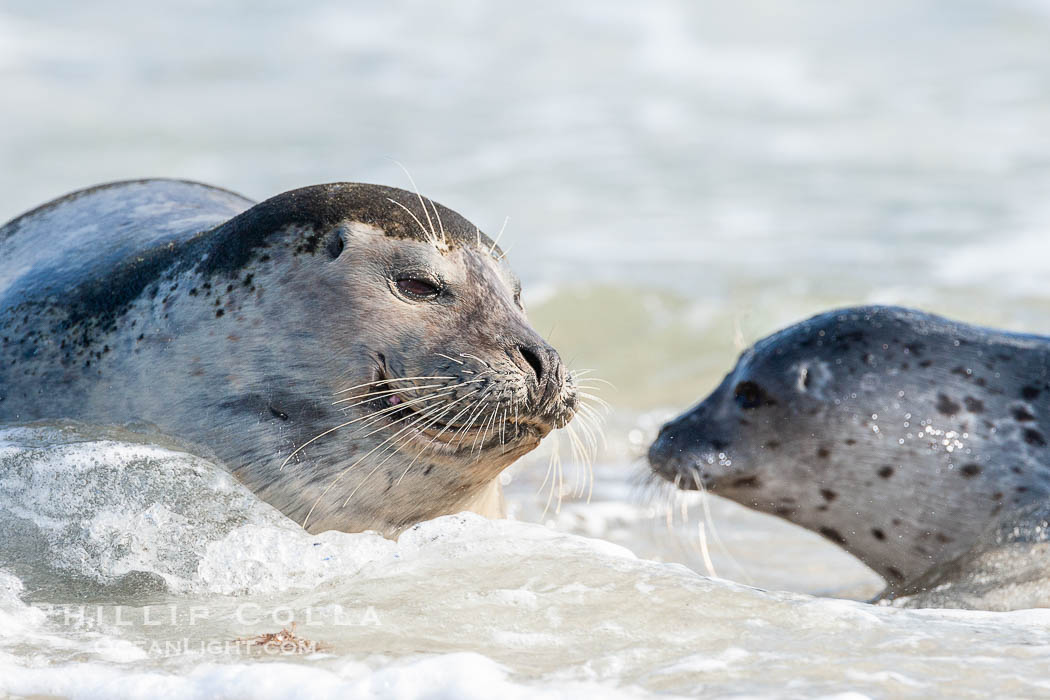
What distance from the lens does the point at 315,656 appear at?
8.64 ft

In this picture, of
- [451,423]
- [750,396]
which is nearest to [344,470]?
[451,423]

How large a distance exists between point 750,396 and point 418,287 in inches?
80.4

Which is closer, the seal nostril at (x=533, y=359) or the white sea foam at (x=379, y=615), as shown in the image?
the white sea foam at (x=379, y=615)

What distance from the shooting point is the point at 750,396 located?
16.7ft

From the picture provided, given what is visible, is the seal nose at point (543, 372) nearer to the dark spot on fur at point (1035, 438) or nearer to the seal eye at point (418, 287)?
the seal eye at point (418, 287)

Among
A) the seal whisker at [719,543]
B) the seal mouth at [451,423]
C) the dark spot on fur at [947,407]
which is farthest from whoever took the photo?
the seal whisker at [719,543]

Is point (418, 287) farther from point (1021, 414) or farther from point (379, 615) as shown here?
point (1021, 414)

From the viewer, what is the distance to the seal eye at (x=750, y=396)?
506 cm

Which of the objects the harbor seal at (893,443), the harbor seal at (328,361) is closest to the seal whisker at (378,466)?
the harbor seal at (328,361)

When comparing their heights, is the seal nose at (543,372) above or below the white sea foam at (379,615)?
above


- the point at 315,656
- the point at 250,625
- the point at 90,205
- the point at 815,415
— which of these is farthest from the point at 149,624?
the point at 815,415

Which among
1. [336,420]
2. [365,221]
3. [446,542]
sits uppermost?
[365,221]

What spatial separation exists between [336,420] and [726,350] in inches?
328

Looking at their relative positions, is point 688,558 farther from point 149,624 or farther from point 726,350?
point 726,350
